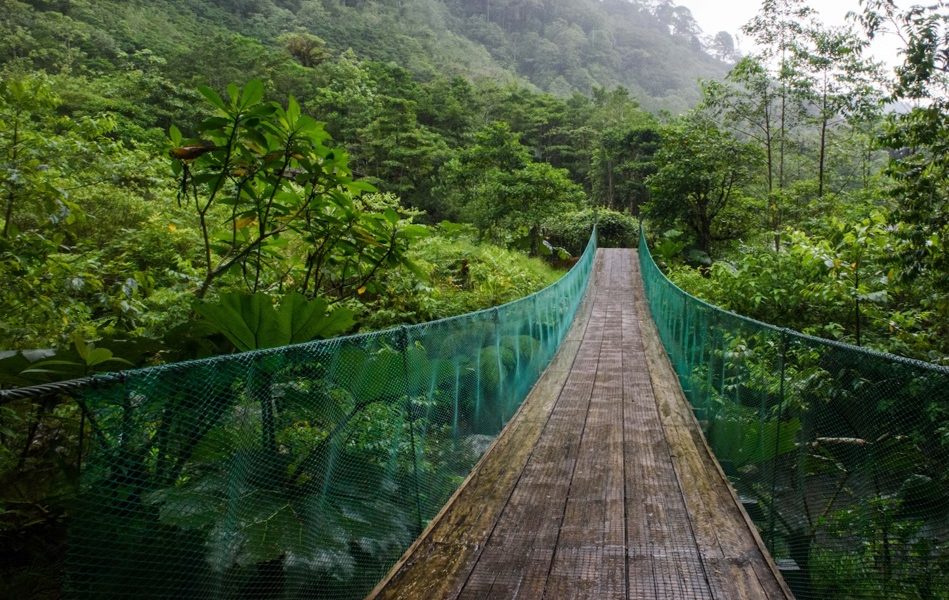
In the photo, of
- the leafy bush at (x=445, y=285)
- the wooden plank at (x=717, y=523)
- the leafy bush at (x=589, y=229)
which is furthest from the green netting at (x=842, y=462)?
the leafy bush at (x=589, y=229)

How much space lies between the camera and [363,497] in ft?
7.14

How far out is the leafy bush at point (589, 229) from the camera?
22.2 metres

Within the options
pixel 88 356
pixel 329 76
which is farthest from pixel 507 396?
pixel 329 76

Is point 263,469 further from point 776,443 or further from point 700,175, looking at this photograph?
point 700,175

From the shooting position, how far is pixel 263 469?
1.70m

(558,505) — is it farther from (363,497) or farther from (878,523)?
(878,523)

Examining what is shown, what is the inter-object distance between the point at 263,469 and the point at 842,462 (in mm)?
2257

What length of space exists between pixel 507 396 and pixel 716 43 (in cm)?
14701

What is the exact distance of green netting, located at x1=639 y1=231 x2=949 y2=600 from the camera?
5.37 feet

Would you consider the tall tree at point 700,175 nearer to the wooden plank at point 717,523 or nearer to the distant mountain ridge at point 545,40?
the wooden plank at point 717,523

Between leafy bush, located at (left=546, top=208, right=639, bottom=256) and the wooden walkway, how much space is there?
55.9 feet

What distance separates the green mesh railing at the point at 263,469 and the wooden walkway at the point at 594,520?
268 millimetres

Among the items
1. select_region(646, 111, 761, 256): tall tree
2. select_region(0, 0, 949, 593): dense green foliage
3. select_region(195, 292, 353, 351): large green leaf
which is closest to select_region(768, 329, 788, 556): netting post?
select_region(0, 0, 949, 593): dense green foliage

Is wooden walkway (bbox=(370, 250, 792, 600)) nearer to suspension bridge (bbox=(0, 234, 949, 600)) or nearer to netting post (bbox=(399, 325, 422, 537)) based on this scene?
suspension bridge (bbox=(0, 234, 949, 600))
